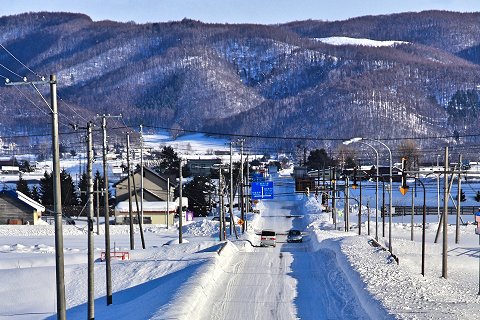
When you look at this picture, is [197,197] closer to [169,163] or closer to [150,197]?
[150,197]

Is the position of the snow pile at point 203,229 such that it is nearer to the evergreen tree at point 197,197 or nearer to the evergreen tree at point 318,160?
the evergreen tree at point 197,197

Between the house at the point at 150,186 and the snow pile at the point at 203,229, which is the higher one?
the house at the point at 150,186

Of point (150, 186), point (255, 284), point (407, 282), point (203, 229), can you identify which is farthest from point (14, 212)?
point (407, 282)

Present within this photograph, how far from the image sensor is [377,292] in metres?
21.5

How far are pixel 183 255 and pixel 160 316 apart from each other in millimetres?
18480

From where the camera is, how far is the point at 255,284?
26.8 m

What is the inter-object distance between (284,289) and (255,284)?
1.71 meters

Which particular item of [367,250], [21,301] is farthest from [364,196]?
[21,301]

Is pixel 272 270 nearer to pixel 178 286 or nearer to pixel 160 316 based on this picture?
pixel 178 286

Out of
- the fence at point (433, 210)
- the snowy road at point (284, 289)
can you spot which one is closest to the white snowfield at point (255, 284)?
the snowy road at point (284, 289)

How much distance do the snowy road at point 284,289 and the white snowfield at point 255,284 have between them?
5 cm

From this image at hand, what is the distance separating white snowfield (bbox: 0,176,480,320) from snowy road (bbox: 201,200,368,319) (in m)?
0.05

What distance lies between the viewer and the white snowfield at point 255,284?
20594 millimetres

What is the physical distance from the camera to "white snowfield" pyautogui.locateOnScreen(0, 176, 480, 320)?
67.6 feet
